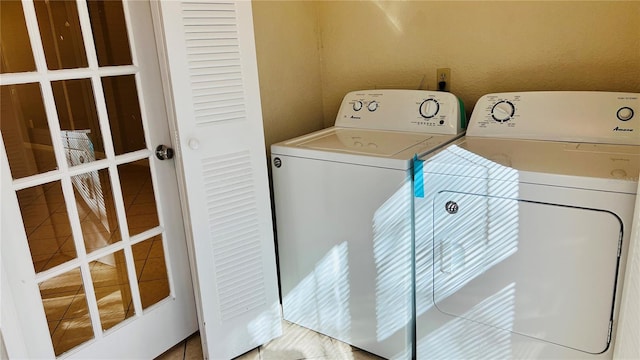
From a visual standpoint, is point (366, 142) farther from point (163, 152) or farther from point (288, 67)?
point (163, 152)

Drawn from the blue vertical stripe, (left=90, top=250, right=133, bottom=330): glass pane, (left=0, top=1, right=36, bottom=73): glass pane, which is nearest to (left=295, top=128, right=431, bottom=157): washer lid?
the blue vertical stripe

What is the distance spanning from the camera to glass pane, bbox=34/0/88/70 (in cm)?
144

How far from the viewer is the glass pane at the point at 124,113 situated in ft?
5.38

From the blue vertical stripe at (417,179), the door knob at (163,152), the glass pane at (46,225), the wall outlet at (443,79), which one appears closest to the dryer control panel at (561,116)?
the wall outlet at (443,79)

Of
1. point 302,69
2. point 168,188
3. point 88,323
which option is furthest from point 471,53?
point 88,323

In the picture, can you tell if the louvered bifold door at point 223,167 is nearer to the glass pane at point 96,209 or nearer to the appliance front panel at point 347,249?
the appliance front panel at point 347,249

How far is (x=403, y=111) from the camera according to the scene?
211cm

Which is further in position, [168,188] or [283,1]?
[283,1]

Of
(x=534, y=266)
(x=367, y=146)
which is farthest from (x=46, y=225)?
(x=534, y=266)

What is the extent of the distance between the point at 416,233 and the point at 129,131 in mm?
1157

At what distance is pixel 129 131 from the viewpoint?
1.72 metres

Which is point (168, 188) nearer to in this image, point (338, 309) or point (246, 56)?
point (246, 56)

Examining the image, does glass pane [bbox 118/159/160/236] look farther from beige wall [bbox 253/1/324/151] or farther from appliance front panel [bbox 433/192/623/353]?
appliance front panel [bbox 433/192/623/353]

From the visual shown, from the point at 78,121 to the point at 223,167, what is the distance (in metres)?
0.53
